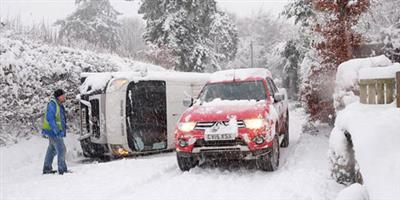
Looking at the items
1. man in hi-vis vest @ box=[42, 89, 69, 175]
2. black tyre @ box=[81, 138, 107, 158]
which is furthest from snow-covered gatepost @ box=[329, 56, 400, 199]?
black tyre @ box=[81, 138, 107, 158]

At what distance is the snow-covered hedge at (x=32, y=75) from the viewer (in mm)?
10383

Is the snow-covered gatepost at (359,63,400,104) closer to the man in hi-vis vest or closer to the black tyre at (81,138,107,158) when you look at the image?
the man in hi-vis vest

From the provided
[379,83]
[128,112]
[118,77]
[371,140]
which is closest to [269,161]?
[379,83]

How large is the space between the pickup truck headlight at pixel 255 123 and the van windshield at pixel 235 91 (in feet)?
3.97

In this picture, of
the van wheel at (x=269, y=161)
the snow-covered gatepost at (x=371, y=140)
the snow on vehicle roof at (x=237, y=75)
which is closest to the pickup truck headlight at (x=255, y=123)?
the van wheel at (x=269, y=161)

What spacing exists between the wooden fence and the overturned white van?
5657mm

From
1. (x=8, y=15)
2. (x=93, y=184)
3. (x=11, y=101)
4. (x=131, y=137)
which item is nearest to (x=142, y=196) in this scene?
(x=93, y=184)

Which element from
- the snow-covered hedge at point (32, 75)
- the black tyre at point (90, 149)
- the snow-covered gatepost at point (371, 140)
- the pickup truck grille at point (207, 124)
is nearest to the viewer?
the snow-covered gatepost at point (371, 140)

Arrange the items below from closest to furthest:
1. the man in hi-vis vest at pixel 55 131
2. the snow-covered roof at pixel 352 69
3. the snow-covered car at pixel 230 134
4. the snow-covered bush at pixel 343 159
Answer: the snow-covered bush at pixel 343 159, the snow-covered car at pixel 230 134, the snow-covered roof at pixel 352 69, the man in hi-vis vest at pixel 55 131

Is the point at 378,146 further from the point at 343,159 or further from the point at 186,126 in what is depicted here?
the point at 186,126

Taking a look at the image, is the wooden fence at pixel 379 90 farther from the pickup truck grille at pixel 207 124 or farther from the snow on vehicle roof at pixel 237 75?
the snow on vehicle roof at pixel 237 75

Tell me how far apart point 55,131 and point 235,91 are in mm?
3719

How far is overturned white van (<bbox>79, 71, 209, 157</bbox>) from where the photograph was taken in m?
9.94

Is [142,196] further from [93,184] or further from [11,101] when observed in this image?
[11,101]
